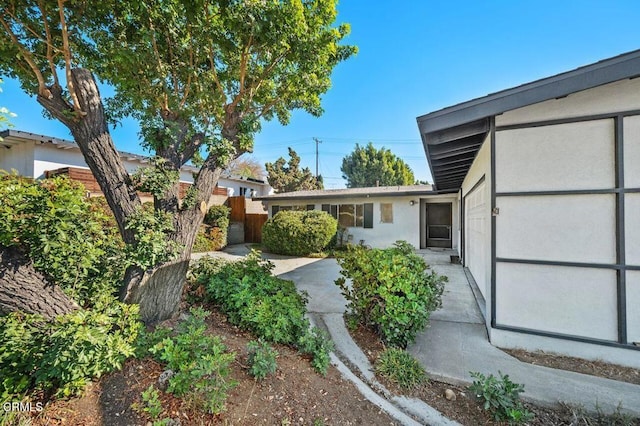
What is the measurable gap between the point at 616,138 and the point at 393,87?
7.76 meters

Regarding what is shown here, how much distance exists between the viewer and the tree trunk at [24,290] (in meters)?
2.25

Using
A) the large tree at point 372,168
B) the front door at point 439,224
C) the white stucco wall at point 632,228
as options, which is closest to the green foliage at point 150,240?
the white stucco wall at point 632,228

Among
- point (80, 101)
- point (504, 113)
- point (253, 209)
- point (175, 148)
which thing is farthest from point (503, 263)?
point (253, 209)

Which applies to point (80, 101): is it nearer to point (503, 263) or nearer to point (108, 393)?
point (108, 393)

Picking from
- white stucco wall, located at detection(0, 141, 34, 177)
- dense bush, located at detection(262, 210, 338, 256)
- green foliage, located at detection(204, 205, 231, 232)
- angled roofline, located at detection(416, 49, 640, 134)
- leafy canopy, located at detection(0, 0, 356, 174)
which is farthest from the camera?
green foliage, located at detection(204, 205, 231, 232)

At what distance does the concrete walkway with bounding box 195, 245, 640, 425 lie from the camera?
7.79 feet

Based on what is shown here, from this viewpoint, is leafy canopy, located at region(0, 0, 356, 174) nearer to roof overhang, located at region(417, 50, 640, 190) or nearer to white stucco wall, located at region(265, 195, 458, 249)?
roof overhang, located at region(417, 50, 640, 190)

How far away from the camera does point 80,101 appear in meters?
3.11

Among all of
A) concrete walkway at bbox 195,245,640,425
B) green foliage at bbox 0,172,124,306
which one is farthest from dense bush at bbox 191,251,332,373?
green foliage at bbox 0,172,124,306

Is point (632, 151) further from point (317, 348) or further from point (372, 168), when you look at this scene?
point (372, 168)

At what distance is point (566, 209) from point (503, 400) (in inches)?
89.0

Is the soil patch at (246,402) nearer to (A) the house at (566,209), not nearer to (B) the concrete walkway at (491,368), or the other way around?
(B) the concrete walkway at (491,368)

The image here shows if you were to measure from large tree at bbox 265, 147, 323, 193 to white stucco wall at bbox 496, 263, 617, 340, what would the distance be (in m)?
22.6

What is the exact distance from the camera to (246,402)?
2213 mm
